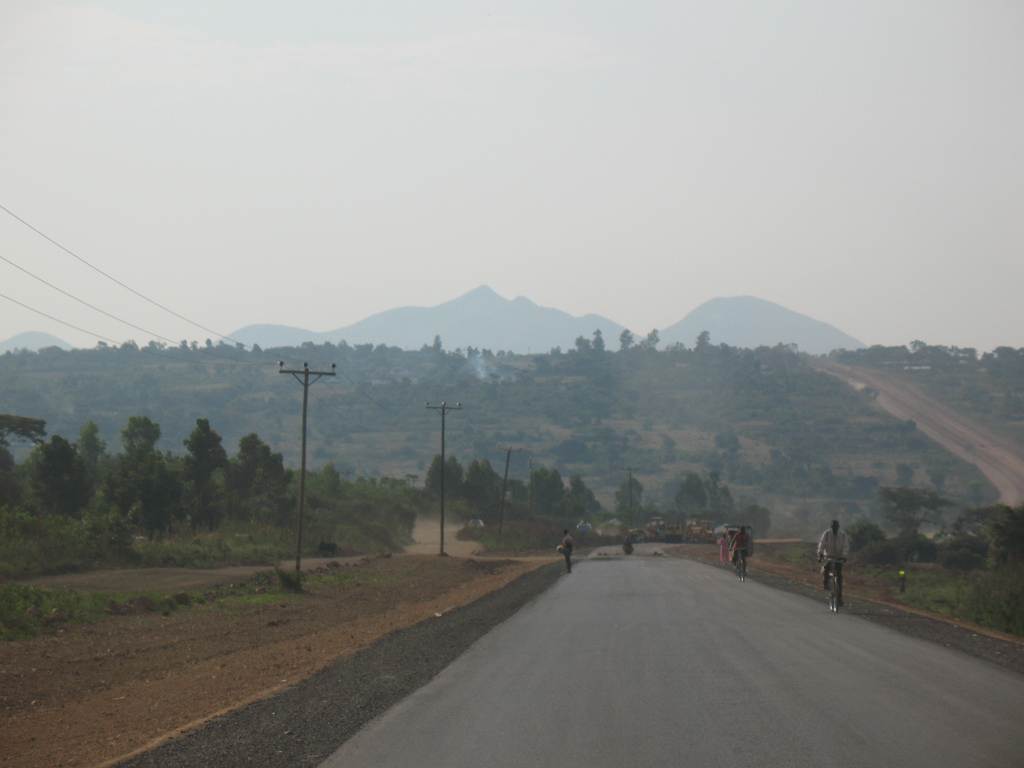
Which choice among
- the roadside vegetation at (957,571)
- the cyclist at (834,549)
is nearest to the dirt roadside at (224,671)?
the cyclist at (834,549)

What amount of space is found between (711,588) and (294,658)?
13980 millimetres

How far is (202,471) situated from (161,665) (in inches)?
1578

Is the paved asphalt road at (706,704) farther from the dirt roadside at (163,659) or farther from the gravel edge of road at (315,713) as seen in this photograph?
the dirt roadside at (163,659)

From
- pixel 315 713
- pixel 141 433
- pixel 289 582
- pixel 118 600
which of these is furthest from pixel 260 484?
pixel 315 713

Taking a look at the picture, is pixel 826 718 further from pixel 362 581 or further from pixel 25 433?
pixel 25 433

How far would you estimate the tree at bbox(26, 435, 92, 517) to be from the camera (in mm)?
43594

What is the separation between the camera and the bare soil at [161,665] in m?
8.79

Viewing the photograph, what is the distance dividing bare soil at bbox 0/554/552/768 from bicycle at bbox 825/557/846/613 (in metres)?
8.74

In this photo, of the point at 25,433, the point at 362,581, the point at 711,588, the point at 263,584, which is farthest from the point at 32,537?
the point at 25,433

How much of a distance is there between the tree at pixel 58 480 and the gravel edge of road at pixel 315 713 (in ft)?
117

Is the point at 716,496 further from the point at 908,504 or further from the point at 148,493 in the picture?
the point at 148,493

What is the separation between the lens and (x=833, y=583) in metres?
17.2

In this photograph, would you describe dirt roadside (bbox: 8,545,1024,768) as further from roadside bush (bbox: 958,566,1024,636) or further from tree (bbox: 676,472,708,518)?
tree (bbox: 676,472,708,518)

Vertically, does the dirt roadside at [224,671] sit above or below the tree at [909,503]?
below
